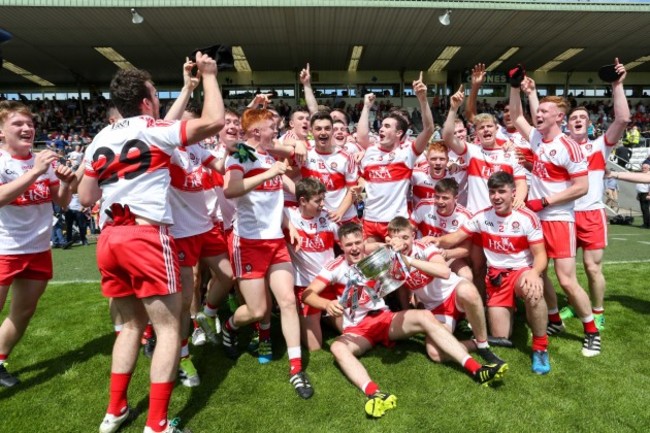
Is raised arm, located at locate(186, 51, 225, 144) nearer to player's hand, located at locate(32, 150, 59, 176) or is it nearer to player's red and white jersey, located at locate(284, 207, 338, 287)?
player's hand, located at locate(32, 150, 59, 176)

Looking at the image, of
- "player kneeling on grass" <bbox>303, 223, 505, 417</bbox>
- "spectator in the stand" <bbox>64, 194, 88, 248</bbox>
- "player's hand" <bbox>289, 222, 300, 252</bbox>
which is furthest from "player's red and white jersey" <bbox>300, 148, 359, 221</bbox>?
"spectator in the stand" <bbox>64, 194, 88, 248</bbox>

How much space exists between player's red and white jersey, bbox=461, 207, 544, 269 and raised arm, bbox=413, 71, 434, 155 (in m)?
1.02

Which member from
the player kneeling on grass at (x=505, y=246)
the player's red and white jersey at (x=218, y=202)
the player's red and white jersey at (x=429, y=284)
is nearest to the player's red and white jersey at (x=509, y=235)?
the player kneeling on grass at (x=505, y=246)

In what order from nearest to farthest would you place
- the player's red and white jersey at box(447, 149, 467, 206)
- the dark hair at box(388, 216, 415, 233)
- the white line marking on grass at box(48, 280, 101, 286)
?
the dark hair at box(388, 216, 415, 233) < the player's red and white jersey at box(447, 149, 467, 206) < the white line marking on grass at box(48, 280, 101, 286)

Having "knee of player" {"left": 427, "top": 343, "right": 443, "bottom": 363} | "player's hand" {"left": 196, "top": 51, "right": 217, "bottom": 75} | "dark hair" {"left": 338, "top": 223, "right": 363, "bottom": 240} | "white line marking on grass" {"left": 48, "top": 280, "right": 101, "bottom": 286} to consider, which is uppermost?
"player's hand" {"left": 196, "top": 51, "right": 217, "bottom": 75}

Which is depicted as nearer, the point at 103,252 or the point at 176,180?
the point at 103,252

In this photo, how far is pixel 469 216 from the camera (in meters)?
4.85

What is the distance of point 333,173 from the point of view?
16.5 ft

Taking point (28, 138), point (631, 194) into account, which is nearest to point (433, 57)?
point (631, 194)

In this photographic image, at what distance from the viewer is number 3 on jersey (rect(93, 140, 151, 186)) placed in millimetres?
2836

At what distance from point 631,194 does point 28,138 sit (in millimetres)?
20426

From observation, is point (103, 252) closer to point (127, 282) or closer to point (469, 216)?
point (127, 282)

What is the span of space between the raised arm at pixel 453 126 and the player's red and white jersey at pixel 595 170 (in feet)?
4.47

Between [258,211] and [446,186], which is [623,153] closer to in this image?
[446,186]
